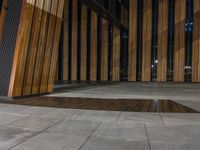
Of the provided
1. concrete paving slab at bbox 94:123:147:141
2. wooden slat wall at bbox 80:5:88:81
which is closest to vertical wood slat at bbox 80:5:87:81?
wooden slat wall at bbox 80:5:88:81

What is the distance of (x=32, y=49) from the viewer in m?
9.42

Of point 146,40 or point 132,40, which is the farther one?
point 132,40

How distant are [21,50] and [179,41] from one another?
14986 millimetres

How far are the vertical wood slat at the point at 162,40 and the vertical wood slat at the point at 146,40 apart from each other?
0.82 metres

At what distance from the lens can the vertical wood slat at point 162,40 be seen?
20938mm

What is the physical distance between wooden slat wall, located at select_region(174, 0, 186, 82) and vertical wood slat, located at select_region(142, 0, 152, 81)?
2.12 meters

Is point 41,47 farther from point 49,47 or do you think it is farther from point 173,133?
point 173,133

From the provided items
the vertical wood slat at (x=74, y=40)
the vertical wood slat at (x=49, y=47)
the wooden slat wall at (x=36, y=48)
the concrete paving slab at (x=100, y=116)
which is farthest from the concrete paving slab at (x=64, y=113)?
the vertical wood slat at (x=74, y=40)

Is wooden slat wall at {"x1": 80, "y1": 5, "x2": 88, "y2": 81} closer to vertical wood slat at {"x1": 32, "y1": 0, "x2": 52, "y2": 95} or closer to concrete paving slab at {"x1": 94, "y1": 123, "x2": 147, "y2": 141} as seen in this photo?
vertical wood slat at {"x1": 32, "y1": 0, "x2": 52, "y2": 95}

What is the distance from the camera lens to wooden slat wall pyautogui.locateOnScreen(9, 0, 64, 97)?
8.80 m

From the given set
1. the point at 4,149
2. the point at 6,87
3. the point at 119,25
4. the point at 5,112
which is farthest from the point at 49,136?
the point at 119,25

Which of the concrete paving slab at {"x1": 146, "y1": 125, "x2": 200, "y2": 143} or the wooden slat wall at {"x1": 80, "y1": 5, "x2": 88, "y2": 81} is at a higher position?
the wooden slat wall at {"x1": 80, "y1": 5, "x2": 88, "y2": 81}

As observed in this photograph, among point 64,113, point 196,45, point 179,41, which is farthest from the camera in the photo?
point 179,41

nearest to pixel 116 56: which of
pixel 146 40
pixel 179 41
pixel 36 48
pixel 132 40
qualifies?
pixel 132 40
